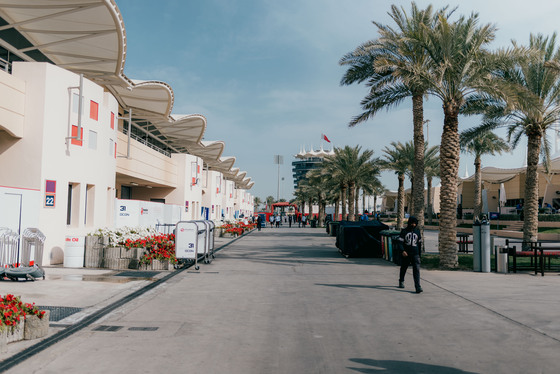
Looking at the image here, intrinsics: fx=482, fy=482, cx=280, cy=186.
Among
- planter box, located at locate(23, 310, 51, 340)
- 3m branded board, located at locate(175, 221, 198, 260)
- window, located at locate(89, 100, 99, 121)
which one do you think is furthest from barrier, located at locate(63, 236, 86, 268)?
planter box, located at locate(23, 310, 51, 340)

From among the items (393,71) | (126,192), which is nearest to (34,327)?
(393,71)

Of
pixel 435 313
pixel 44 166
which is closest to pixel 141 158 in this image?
pixel 44 166

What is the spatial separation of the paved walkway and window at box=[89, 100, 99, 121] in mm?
7635

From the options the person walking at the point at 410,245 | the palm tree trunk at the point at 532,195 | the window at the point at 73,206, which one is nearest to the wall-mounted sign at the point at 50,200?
the window at the point at 73,206

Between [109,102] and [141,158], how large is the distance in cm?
862

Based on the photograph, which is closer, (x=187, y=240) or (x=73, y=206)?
(x=187, y=240)

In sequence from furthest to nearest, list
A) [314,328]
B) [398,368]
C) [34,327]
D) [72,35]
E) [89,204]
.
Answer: [89,204]
[72,35]
[314,328]
[34,327]
[398,368]

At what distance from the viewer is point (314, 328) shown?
721 centimetres

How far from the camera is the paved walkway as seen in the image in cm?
539

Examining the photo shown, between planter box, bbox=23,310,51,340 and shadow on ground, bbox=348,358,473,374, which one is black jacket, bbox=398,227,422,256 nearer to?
shadow on ground, bbox=348,358,473,374

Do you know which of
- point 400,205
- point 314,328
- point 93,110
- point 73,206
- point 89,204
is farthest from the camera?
point 400,205

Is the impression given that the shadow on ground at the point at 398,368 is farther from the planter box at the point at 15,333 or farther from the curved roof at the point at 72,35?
the curved roof at the point at 72,35

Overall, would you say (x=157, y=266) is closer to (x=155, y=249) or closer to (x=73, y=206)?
(x=155, y=249)

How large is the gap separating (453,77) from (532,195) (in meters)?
7.11
